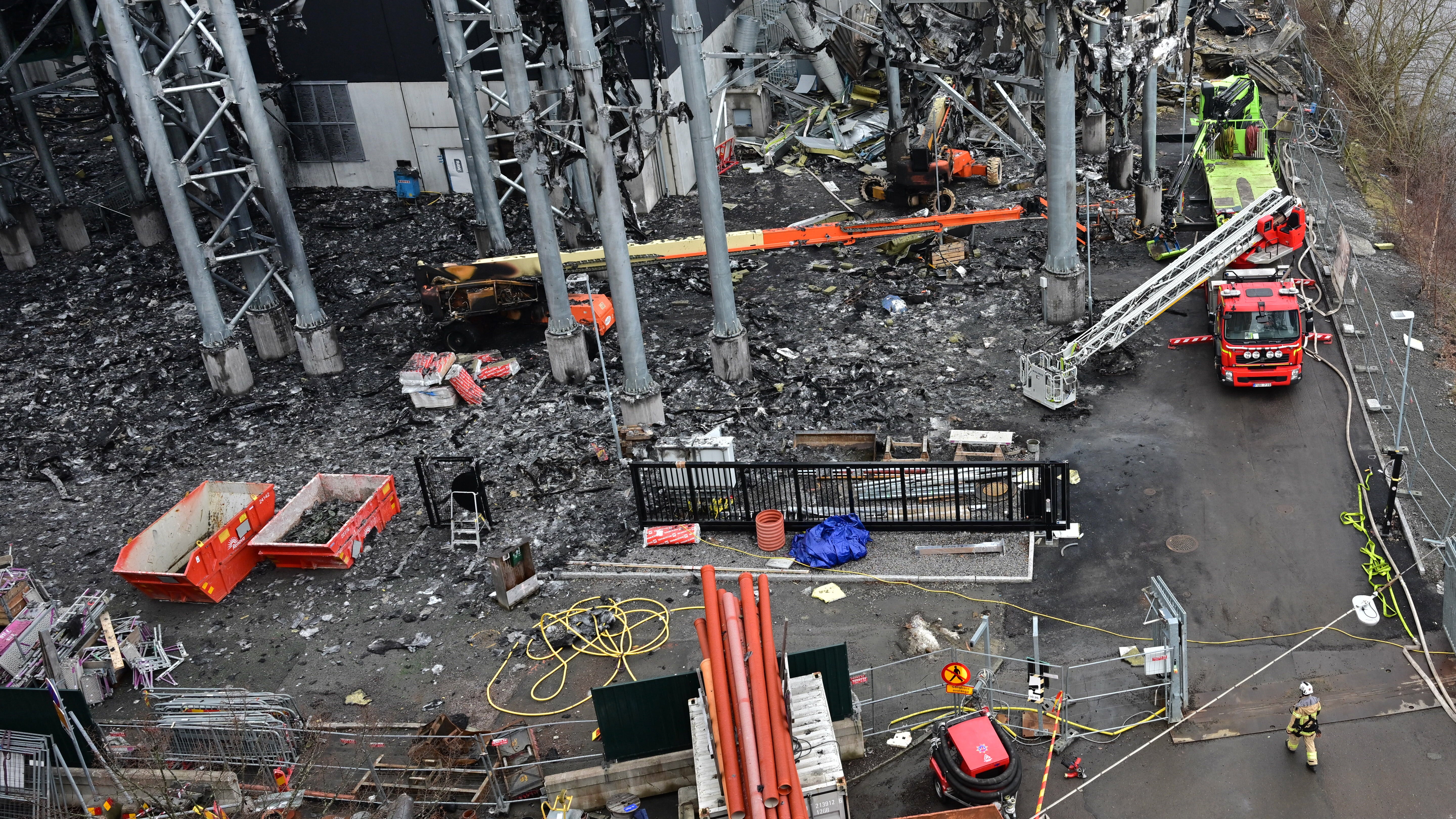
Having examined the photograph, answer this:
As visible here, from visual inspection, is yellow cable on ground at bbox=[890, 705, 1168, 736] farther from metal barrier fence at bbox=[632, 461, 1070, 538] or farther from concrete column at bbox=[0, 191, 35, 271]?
concrete column at bbox=[0, 191, 35, 271]

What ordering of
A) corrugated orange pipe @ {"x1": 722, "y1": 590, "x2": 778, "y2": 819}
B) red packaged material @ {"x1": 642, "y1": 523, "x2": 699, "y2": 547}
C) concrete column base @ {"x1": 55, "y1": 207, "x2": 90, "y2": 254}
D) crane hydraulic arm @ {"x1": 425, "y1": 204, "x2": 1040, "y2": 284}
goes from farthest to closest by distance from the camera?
concrete column base @ {"x1": 55, "y1": 207, "x2": 90, "y2": 254}
crane hydraulic arm @ {"x1": 425, "y1": 204, "x2": 1040, "y2": 284}
red packaged material @ {"x1": 642, "y1": 523, "x2": 699, "y2": 547}
corrugated orange pipe @ {"x1": 722, "y1": 590, "x2": 778, "y2": 819}

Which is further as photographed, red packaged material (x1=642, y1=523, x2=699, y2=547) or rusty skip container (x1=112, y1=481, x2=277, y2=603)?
red packaged material (x1=642, y1=523, x2=699, y2=547)

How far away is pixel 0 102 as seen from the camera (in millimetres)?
38875

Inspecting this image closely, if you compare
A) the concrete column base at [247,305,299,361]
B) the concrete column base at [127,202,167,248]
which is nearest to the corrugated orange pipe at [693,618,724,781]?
the concrete column base at [247,305,299,361]

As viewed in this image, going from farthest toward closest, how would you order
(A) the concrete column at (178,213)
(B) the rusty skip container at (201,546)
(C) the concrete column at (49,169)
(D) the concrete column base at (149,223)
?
(D) the concrete column base at (149,223), (C) the concrete column at (49,169), (A) the concrete column at (178,213), (B) the rusty skip container at (201,546)

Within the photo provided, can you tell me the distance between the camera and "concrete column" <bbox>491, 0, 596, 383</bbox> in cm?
2152

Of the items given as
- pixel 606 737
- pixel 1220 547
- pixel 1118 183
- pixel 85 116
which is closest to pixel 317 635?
pixel 606 737

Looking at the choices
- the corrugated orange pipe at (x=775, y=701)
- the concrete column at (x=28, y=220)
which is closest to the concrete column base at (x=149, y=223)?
the concrete column at (x=28, y=220)

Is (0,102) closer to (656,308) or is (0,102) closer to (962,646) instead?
(656,308)

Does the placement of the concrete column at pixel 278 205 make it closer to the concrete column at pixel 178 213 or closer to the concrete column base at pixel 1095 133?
the concrete column at pixel 178 213

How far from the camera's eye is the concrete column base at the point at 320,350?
2511 cm

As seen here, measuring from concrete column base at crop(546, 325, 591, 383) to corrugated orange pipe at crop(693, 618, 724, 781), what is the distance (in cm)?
1071

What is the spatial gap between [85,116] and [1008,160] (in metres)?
32.6

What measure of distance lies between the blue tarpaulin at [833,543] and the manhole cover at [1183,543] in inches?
178
